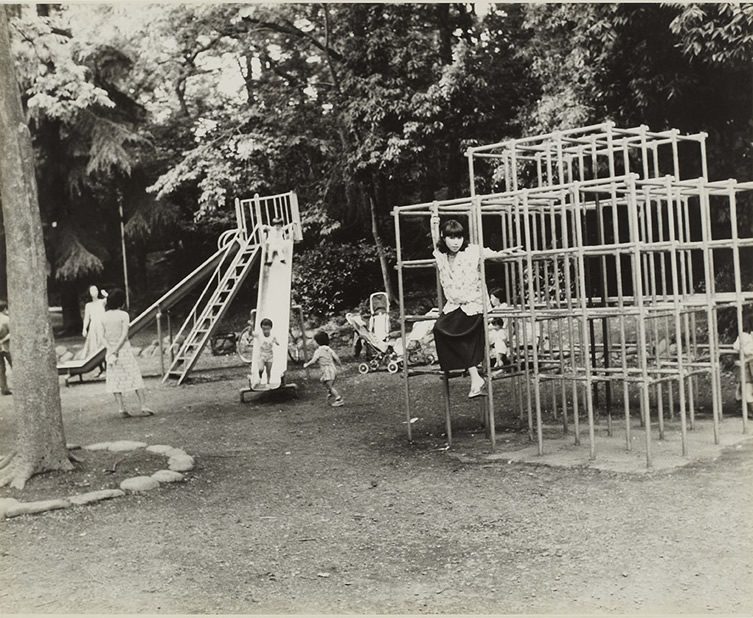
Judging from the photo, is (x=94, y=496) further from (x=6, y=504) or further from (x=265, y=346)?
(x=265, y=346)

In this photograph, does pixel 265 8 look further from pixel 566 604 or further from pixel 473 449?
pixel 566 604

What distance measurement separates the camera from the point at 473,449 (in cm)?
866

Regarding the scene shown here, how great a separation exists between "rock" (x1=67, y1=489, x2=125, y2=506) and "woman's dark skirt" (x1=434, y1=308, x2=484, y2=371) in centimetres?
332

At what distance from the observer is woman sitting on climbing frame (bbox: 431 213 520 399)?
8555 millimetres

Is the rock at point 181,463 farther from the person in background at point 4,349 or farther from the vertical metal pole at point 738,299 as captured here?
the person in background at point 4,349

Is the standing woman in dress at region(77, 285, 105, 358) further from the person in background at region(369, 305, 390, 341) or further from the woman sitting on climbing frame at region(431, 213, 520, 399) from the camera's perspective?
the woman sitting on climbing frame at region(431, 213, 520, 399)

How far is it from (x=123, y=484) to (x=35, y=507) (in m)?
0.82

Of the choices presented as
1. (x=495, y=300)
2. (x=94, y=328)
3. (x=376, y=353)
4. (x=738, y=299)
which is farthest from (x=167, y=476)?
(x=94, y=328)

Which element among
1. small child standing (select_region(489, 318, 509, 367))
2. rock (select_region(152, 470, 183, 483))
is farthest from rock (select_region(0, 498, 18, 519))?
small child standing (select_region(489, 318, 509, 367))

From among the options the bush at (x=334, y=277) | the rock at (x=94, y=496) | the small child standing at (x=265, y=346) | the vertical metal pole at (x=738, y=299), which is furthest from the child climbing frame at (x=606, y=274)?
the bush at (x=334, y=277)

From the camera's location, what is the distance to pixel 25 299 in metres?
7.76

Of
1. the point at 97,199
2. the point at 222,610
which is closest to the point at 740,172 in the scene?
the point at 222,610

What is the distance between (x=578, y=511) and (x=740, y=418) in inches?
162

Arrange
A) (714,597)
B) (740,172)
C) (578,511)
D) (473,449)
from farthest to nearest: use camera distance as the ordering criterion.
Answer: (740,172) < (473,449) < (578,511) < (714,597)
